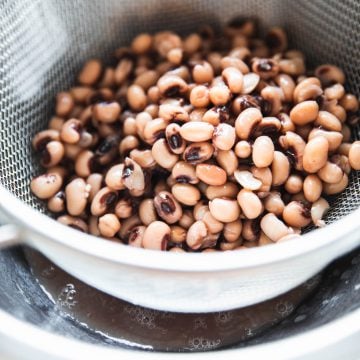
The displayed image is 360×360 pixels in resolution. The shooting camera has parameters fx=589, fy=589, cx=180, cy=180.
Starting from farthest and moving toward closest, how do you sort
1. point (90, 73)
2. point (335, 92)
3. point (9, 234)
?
point (90, 73)
point (335, 92)
point (9, 234)

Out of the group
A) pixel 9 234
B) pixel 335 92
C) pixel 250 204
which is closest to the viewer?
pixel 9 234

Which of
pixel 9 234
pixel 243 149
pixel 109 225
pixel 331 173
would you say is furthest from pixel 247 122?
pixel 9 234

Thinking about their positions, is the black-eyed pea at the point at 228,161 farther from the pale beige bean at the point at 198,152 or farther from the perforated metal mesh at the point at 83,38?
the perforated metal mesh at the point at 83,38

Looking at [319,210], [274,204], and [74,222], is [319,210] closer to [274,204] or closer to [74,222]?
[274,204]

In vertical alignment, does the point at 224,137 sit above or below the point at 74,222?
above

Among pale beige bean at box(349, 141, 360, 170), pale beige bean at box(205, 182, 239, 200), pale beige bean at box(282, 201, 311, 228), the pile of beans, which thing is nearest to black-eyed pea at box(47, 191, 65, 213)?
the pile of beans

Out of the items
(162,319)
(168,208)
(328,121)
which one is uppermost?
(328,121)

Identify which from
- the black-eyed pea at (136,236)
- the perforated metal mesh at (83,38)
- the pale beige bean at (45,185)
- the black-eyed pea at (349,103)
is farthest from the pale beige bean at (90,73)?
the black-eyed pea at (349,103)

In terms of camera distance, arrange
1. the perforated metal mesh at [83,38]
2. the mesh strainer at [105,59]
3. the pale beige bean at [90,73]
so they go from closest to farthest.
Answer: the mesh strainer at [105,59], the perforated metal mesh at [83,38], the pale beige bean at [90,73]
